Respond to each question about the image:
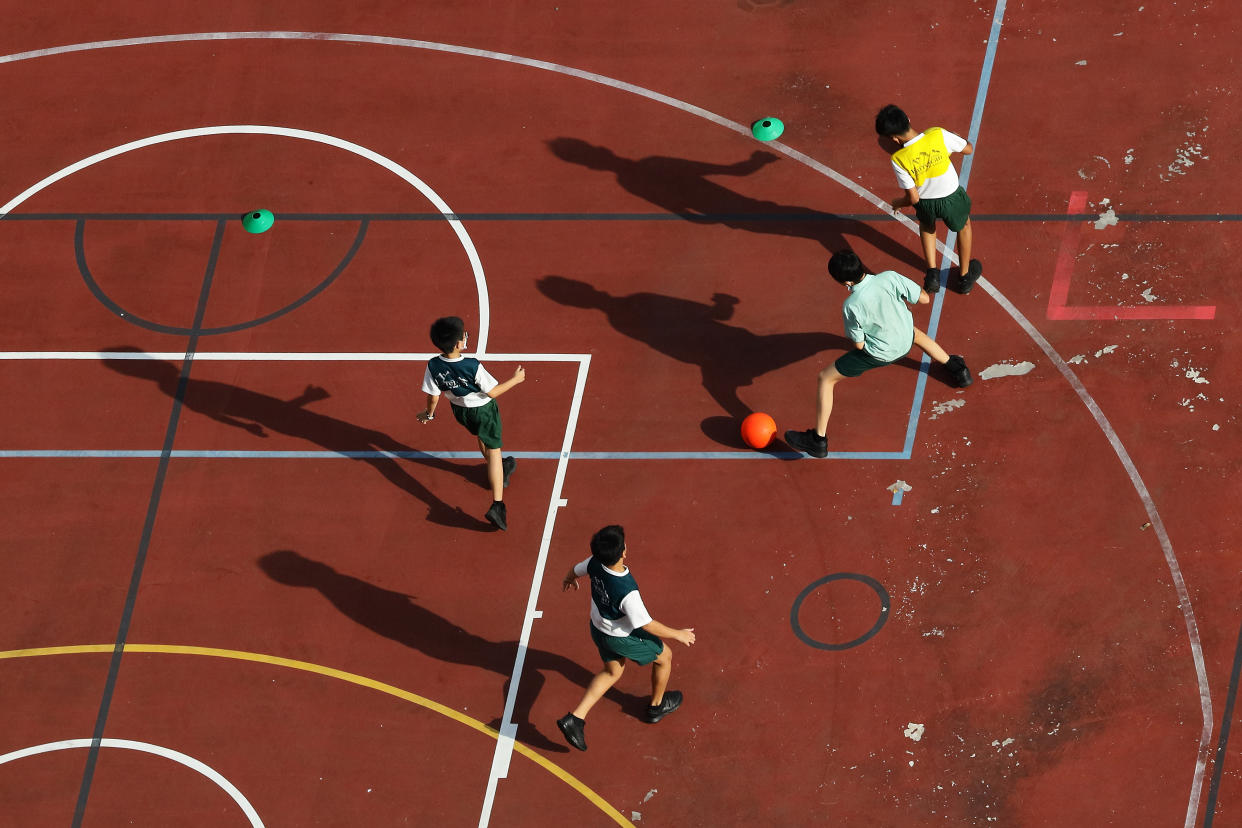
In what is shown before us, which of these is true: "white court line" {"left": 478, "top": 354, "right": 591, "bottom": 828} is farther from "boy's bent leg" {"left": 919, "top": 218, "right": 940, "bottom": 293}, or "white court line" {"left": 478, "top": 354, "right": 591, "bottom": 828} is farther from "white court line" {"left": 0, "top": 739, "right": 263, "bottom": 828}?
"boy's bent leg" {"left": 919, "top": 218, "right": 940, "bottom": 293}

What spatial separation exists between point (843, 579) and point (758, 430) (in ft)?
5.02

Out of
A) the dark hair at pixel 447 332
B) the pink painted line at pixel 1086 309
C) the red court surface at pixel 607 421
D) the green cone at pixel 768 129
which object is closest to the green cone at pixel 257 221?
the red court surface at pixel 607 421

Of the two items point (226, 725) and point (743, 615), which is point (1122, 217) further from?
point (226, 725)

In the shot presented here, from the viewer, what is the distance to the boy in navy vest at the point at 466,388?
30.2 ft

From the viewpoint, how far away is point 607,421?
11.1 m

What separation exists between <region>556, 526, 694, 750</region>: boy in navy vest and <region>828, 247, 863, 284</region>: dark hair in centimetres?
271

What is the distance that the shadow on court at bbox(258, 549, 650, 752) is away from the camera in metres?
9.89

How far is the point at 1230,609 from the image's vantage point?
983 centimetres

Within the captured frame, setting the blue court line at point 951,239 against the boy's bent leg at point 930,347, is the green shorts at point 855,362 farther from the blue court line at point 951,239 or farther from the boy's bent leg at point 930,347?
the blue court line at point 951,239

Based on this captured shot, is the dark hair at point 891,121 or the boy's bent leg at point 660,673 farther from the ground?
the dark hair at point 891,121

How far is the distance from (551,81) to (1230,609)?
27.7ft

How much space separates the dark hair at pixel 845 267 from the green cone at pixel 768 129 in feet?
11.8

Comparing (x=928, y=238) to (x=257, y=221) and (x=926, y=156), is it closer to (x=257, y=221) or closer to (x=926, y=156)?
(x=926, y=156)

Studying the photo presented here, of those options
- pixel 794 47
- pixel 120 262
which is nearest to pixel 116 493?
pixel 120 262
